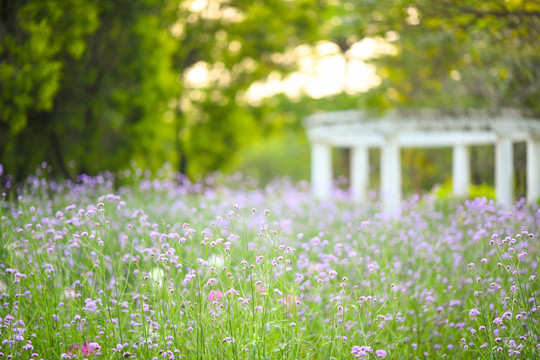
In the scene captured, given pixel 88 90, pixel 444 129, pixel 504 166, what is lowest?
pixel 504 166

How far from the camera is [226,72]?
19.5m

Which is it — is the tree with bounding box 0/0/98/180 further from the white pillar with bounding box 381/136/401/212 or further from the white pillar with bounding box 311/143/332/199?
the white pillar with bounding box 381/136/401/212

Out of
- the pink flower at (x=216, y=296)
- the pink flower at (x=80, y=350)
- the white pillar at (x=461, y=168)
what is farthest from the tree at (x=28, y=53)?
the white pillar at (x=461, y=168)

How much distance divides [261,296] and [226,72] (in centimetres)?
1643

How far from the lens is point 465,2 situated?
8266mm

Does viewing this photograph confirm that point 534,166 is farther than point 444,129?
Yes

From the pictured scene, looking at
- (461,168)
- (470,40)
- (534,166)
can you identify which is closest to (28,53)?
(470,40)

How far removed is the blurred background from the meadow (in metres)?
4.16

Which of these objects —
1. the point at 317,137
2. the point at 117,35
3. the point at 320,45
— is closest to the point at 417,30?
the point at 317,137

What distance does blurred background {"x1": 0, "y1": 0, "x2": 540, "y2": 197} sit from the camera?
985 centimetres

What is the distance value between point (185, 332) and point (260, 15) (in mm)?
16248

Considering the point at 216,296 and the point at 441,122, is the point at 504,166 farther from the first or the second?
the point at 216,296

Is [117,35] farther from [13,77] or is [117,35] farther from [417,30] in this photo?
[417,30]

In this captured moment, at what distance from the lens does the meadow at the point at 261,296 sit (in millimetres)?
3764
